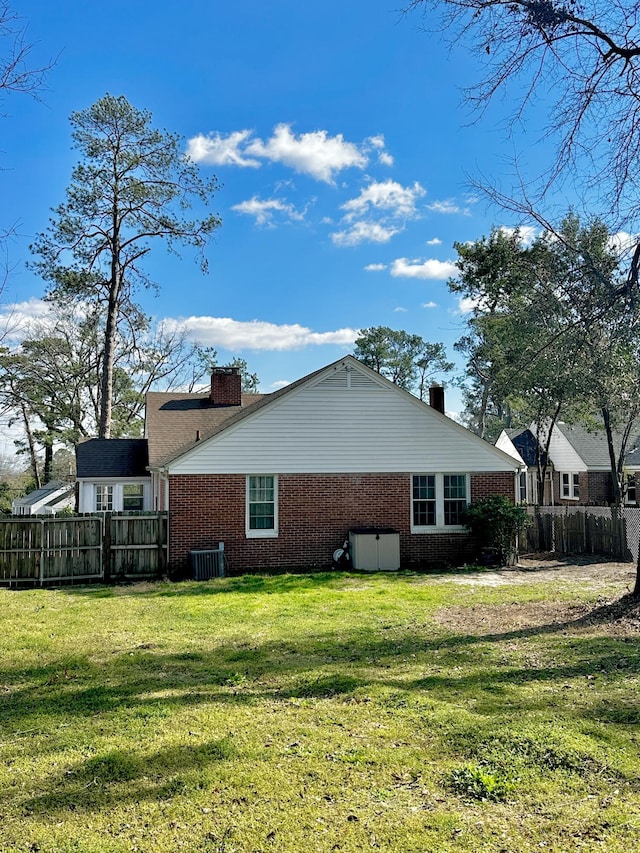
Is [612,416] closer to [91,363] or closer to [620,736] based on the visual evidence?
[620,736]

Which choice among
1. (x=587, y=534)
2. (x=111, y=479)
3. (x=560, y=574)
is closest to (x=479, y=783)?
(x=560, y=574)

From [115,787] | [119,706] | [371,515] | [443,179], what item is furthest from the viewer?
[371,515]

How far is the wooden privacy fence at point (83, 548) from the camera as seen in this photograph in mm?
13289

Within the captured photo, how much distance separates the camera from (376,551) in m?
15.2

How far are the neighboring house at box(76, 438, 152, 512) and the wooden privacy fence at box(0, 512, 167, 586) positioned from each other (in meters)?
4.89

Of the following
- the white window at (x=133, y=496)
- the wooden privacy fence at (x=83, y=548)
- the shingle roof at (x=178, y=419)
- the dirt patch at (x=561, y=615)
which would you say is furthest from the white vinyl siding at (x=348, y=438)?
the white window at (x=133, y=496)

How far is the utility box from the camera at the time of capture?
1516 cm

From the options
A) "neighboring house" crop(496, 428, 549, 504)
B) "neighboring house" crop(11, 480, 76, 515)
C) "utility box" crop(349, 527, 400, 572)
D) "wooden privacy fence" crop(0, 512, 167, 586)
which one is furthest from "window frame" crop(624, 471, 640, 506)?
"neighboring house" crop(11, 480, 76, 515)

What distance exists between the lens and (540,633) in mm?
8289

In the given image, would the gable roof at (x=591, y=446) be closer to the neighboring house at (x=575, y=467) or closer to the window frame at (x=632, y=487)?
the neighboring house at (x=575, y=467)

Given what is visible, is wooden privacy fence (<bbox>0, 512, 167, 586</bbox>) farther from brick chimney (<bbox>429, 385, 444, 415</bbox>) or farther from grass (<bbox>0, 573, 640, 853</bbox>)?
brick chimney (<bbox>429, 385, 444, 415</bbox>)

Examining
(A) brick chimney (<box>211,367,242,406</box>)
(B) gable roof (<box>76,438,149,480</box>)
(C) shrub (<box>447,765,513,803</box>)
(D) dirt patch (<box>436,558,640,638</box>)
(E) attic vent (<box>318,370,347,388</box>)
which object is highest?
(A) brick chimney (<box>211,367,242,406</box>)

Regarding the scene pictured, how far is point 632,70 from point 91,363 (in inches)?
1282

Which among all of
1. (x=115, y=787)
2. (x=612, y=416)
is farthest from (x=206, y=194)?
(x=115, y=787)
